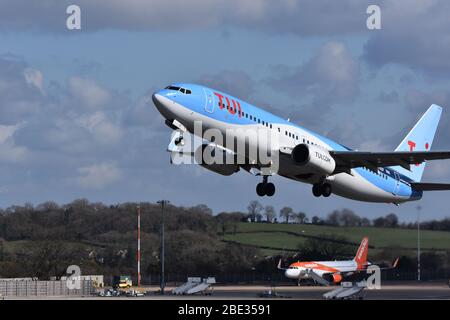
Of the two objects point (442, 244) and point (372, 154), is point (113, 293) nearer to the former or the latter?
point (442, 244)

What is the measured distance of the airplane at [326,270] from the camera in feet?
264

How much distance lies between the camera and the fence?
235 ft

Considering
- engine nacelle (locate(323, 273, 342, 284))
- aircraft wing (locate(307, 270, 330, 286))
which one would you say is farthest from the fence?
engine nacelle (locate(323, 273, 342, 284))

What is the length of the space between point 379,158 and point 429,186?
10729 millimetres

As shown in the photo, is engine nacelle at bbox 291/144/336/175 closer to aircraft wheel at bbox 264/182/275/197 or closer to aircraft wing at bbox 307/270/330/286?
aircraft wheel at bbox 264/182/275/197

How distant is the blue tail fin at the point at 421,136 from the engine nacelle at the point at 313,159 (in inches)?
624

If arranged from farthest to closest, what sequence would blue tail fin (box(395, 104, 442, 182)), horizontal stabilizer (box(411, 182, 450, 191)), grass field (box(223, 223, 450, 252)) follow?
grass field (box(223, 223, 450, 252)) → blue tail fin (box(395, 104, 442, 182)) → horizontal stabilizer (box(411, 182, 450, 191))

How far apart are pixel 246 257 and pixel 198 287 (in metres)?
12.6

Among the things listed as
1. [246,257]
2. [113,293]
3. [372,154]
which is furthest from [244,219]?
[372,154]

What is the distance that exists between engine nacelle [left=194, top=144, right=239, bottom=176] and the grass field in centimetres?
2499

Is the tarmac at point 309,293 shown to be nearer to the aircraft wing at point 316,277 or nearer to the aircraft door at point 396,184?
the aircraft wing at point 316,277

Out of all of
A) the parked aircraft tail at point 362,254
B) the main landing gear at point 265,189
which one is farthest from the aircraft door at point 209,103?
the parked aircraft tail at point 362,254

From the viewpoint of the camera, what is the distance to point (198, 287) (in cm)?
7631

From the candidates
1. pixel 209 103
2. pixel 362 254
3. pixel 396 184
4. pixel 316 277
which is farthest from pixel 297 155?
pixel 316 277
